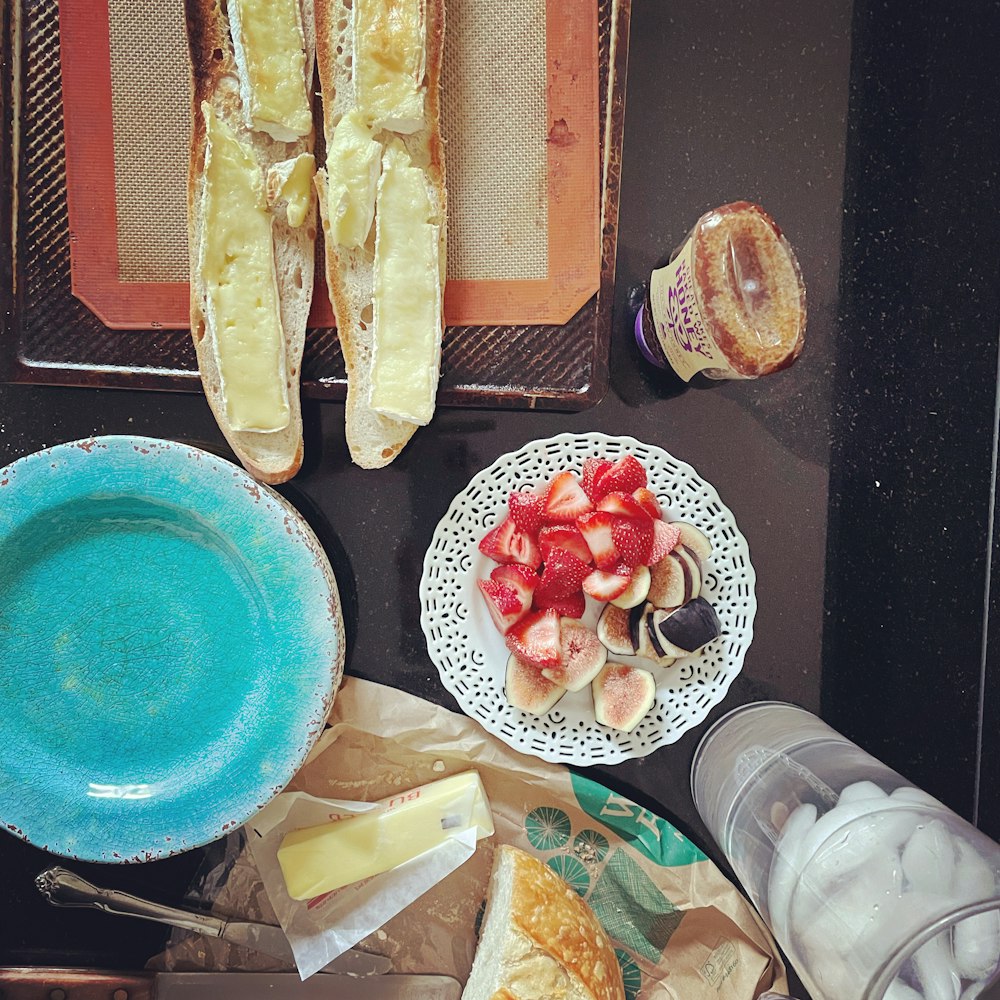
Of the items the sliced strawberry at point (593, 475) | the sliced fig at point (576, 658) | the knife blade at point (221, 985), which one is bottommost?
the knife blade at point (221, 985)

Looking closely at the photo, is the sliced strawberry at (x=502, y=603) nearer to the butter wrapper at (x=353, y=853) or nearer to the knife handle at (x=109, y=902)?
the butter wrapper at (x=353, y=853)

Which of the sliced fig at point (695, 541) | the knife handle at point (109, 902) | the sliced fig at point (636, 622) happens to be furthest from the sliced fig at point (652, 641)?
the knife handle at point (109, 902)

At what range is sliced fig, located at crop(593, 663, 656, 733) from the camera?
4.05 feet

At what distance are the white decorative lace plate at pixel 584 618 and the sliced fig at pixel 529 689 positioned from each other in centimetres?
3

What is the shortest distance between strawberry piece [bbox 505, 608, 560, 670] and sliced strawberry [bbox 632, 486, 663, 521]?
205mm

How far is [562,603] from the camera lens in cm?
123

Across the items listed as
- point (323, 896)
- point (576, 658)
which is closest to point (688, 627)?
point (576, 658)

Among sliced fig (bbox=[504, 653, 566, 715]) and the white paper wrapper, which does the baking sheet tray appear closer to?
sliced fig (bbox=[504, 653, 566, 715])

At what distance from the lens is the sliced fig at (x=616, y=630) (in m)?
1.23

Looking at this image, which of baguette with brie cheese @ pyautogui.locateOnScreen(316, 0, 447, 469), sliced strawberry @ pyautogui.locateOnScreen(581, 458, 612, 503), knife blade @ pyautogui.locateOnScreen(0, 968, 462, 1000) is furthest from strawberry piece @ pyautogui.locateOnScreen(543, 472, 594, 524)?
knife blade @ pyautogui.locateOnScreen(0, 968, 462, 1000)

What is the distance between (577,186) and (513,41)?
0.22 meters

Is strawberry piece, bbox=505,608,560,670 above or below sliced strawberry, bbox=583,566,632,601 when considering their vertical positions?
below

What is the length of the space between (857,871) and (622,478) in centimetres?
59

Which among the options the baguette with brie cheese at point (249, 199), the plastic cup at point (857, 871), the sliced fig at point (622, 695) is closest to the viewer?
the plastic cup at point (857, 871)
